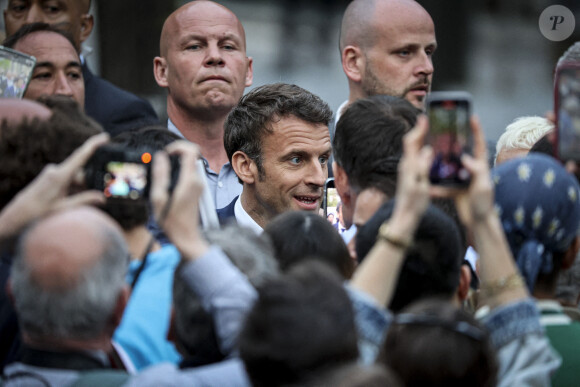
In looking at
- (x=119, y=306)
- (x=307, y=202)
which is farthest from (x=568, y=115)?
(x=307, y=202)

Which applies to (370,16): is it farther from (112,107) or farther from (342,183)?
(342,183)

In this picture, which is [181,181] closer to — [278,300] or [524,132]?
[278,300]

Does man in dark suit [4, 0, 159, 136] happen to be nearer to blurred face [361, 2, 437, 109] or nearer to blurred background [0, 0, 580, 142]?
blurred background [0, 0, 580, 142]

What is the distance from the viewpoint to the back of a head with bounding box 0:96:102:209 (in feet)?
8.27

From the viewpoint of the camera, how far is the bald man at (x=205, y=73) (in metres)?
4.97

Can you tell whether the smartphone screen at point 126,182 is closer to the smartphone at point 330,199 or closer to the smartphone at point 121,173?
the smartphone at point 121,173

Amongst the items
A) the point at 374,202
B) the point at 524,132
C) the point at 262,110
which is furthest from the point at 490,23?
the point at 374,202

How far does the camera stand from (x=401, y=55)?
501 cm

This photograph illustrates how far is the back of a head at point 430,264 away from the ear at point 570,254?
1.20ft

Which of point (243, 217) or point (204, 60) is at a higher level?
point (204, 60)

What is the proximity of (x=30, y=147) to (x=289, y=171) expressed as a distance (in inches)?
68.9

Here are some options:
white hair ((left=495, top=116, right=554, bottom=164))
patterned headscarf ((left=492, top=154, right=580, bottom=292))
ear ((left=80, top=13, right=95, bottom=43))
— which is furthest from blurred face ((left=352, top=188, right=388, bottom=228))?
ear ((left=80, top=13, right=95, bottom=43))

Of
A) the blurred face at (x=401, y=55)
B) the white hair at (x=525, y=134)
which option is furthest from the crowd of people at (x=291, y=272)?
the white hair at (x=525, y=134)

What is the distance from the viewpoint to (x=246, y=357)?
1870mm
